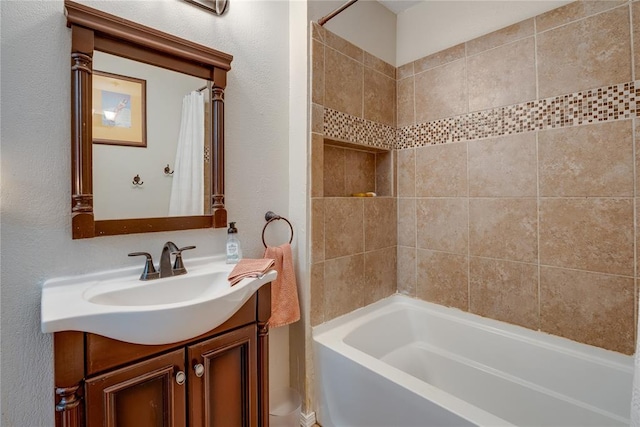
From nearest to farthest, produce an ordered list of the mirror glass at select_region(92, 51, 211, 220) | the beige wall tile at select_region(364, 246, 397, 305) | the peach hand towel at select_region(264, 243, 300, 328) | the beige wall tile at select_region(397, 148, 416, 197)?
the mirror glass at select_region(92, 51, 211, 220) < the peach hand towel at select_region(264, 243, 300, 328) < the beige wall tile at select_region(364, 246, 397, 305) < the beige wall tile at select_region(397, 148, 416, 197)

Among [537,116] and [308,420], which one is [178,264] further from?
[537,116]

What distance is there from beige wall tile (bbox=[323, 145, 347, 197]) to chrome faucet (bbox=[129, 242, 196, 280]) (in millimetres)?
923

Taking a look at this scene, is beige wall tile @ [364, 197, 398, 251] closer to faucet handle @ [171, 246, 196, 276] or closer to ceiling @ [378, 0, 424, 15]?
faucet handle @ [171, 246, 196, 276]

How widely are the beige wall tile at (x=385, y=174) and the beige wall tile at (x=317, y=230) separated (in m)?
0.70

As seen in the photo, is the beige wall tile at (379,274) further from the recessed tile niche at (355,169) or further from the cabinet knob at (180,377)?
the cabinet knob at (180,377)

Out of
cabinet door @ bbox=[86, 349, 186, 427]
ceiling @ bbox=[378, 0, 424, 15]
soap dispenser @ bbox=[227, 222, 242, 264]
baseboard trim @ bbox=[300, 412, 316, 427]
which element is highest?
ceiling @ bbox=[378, 0, 424, 15]

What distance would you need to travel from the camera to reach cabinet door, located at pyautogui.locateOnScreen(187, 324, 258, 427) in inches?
42.2

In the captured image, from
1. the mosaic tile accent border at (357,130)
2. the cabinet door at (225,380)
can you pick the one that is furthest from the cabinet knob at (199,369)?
the mosaic tile accent border at (357,130)

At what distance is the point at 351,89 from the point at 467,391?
1.88 meters

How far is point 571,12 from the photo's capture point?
148cm

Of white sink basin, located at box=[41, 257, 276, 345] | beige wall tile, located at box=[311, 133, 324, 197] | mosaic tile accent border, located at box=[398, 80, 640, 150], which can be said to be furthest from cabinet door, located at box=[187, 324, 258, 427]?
mosaic tile accent border, located at box=[398, 80, 640, 150]

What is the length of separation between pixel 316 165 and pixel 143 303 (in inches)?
40.6

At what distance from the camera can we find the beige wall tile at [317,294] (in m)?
1.65

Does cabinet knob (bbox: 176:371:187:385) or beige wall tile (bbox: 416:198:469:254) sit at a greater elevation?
beige wall tile (bbox: 416:198:469:254)
